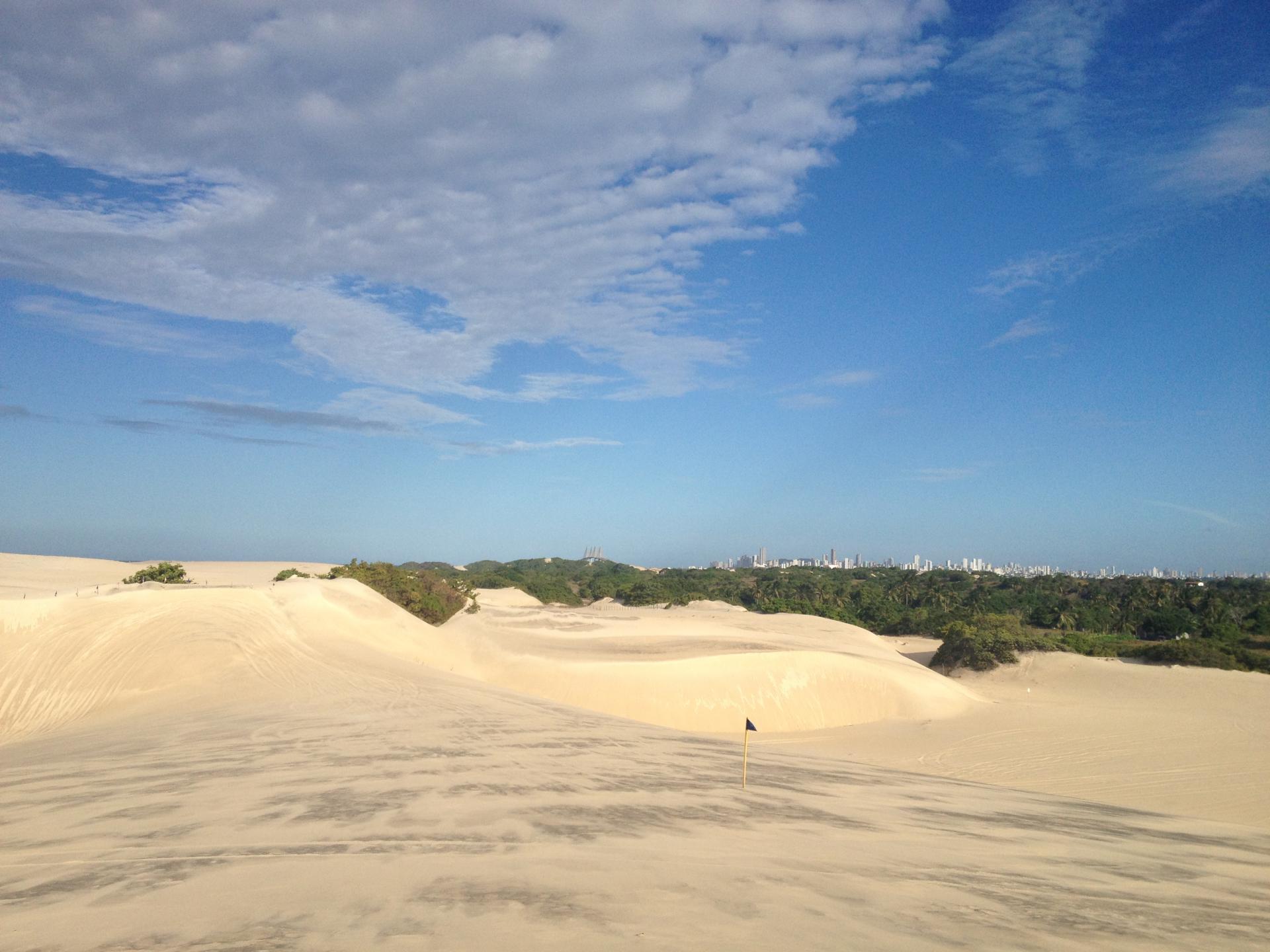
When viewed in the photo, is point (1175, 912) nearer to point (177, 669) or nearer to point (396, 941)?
point (396, 941)

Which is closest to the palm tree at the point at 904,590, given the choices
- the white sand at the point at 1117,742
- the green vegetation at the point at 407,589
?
the white sand at the point at 1117,742

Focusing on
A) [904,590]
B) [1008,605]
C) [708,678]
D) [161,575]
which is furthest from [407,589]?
[904,590]

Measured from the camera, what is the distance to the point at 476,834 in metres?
6.37

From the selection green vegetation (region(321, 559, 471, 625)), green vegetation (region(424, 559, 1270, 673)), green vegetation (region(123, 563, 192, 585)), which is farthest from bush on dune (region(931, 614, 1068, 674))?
green vegetation (region(123, 563, 192, 585))

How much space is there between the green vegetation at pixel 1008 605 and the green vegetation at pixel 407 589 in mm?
25391


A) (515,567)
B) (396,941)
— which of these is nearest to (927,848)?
(396,941)

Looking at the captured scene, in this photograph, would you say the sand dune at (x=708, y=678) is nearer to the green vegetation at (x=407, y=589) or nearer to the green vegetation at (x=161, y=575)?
the green vegetation at (x=407, y=589)

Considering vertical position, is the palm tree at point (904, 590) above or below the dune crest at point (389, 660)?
above

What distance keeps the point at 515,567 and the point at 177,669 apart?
10524 centimetres

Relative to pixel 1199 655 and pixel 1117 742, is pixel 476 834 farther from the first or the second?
pixel 1199 655

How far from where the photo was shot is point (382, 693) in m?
15.9

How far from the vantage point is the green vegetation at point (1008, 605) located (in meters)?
38.5

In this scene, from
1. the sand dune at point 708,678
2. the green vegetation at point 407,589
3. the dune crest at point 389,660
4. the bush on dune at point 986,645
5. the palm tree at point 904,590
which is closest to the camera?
the dune crest at point 389,660

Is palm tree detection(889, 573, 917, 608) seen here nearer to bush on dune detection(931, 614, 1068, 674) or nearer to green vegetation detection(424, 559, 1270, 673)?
green vegetation detection(424, 559, 1270, 673)
